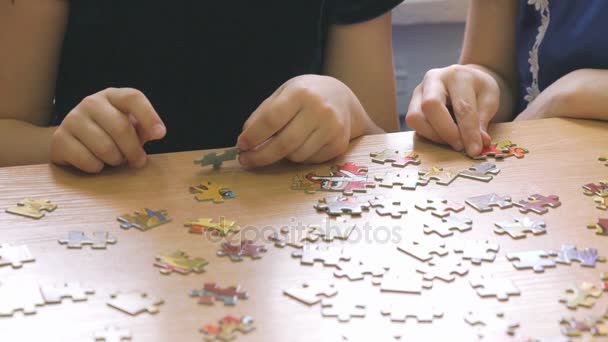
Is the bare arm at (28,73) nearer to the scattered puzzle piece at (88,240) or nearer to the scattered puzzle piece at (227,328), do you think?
the scattered puzzle piece at (88,240)

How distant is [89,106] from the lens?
3.52 feet

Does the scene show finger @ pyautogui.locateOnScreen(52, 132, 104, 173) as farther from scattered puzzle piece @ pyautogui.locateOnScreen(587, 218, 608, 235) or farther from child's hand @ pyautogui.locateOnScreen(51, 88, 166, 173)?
scattered puzzle piece @ pyautogui.locateOnScreen(587, 218, 608, 235)

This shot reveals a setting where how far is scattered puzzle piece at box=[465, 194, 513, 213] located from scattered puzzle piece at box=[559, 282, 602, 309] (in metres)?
0.19

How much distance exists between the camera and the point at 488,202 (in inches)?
37.3

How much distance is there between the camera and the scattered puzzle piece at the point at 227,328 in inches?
27.0

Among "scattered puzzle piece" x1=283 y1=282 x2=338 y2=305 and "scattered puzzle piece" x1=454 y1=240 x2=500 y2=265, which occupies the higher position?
"scattered puzzle piece" x1=454 y1=240 x2=500 y2=265

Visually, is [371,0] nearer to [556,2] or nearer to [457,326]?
[556,2]

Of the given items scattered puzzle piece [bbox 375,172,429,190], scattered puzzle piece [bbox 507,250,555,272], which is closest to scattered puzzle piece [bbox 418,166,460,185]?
scattered puzzle piece [bbox 375,172,429,190]

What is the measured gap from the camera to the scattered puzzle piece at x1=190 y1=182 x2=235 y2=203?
0.98 m

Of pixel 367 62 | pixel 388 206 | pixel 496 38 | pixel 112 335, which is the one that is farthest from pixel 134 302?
pixel 496 38

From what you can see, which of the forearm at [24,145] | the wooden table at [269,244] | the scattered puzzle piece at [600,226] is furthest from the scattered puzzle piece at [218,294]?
the forearm at [24,145]

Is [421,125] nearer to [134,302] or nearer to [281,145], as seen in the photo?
[281,145]

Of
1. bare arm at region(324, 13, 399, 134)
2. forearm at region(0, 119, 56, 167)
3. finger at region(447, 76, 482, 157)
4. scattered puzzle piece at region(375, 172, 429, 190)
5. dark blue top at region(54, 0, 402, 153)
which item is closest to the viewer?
scattered puzzle piece at region(375, 172, 429, 190)

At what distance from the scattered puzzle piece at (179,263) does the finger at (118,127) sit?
28 centimetres
